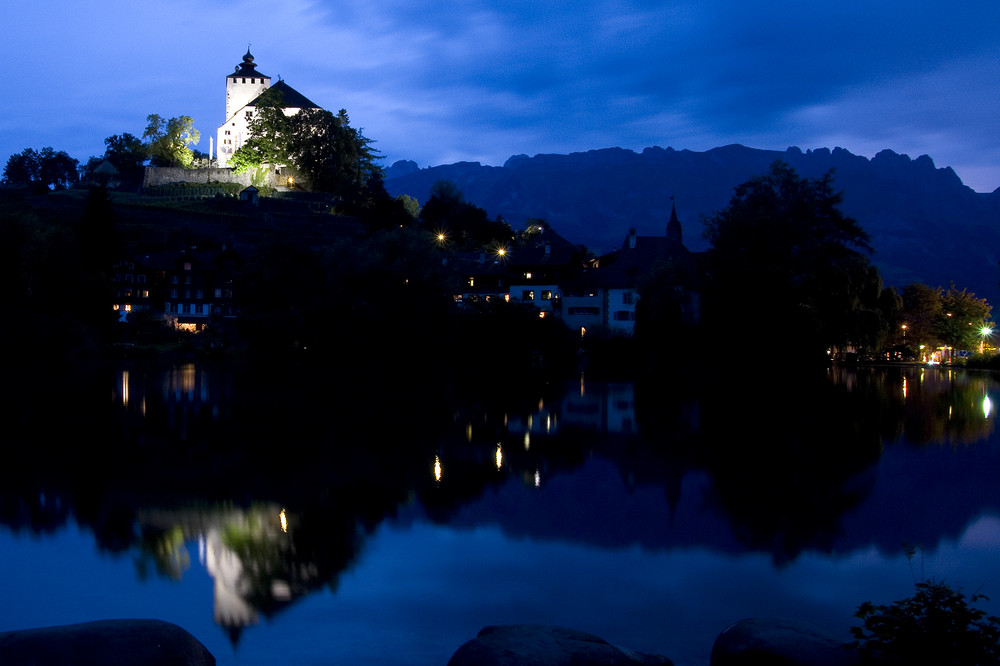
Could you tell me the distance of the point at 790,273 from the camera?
6347cm

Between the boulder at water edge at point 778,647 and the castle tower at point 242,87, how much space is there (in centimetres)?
13776

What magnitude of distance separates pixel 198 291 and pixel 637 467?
255 ft

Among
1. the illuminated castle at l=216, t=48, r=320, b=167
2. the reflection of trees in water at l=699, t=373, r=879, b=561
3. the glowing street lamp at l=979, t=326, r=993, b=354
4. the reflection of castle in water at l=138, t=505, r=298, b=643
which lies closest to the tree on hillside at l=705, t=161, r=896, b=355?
Answer: the reflection of trees in water at l=699, t=373, r=879, b=561

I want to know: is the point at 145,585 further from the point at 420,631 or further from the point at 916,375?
the point at 916,375

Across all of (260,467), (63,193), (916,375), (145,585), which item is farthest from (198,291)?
(145,585)

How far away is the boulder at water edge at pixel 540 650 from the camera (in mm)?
8773

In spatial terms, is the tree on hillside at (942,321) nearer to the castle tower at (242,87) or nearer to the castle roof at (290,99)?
the castle roof at (290,99)

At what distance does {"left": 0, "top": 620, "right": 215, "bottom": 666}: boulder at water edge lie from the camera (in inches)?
348

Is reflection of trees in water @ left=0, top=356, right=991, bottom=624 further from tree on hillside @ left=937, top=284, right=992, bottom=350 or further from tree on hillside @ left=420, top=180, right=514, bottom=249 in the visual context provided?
tree on hillside @ left=420, top=180, right=514, bottom=249

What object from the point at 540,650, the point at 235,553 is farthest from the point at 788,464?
the point at 540,650

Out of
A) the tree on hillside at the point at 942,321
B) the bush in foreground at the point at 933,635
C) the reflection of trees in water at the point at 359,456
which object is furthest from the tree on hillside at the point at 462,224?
the bush in foreground at the point at 933,635

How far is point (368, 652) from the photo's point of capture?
11203 millimetres

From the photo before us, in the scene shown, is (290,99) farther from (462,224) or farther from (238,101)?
(462,224)

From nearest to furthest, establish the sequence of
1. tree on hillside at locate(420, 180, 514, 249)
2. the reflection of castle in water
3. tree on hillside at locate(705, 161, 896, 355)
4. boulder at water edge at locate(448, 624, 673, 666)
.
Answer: boulder at water edge at locate(448, 624, 673, 666), the reflection of castle in water, tree on hillside at locate(705, 161, 896, 355), tree on hillside at locate(420, 180, 514, 249)
